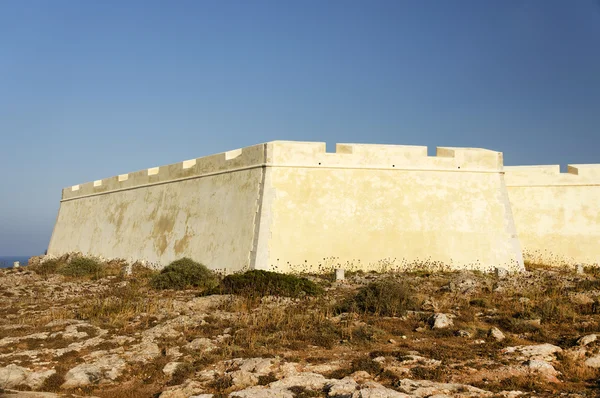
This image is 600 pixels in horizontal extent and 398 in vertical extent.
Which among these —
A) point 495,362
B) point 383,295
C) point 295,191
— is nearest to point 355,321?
point 383,295

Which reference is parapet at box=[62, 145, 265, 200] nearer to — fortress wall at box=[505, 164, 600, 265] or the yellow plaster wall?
the yellow plaster wall

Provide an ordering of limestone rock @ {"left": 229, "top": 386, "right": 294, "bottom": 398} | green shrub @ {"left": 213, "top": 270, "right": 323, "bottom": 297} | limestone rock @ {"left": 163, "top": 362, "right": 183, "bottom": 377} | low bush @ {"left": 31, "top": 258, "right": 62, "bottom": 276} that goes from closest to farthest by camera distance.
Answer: limestone rock @ {"left": 229, "top": 386, "right": 294, "bottom": 398}, limestone rock @ {"left": 163, "top": 362, "right": 183, "bottom": 377}, green shrub @ {"left": 213, "top": 270, "right": 323, "bottom": 297}, low bush @ {"left": 31, "top": 258, "right": 62, "bottom": 276}

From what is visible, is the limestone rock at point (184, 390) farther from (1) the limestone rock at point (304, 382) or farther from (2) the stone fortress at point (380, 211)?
(2) the stone fortress at point (380, 211)

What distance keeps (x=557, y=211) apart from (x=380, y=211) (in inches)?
276

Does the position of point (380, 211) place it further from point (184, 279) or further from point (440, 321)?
point (440, 321)

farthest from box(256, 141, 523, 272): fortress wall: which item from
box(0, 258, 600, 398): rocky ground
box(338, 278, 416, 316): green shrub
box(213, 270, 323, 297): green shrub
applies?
box(338, 278, 416, 316): green shrub

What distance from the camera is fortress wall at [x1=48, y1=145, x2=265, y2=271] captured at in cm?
1769

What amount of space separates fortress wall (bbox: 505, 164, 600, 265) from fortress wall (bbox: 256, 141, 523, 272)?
2228mm

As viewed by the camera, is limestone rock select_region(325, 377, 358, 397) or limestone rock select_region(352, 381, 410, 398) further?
limestone rock select_region(325, 377, 358, 397)

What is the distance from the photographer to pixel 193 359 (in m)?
8.70

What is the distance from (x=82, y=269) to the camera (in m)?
20.5

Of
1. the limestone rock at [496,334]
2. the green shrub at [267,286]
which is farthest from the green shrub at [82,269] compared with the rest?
the limestone rock at [496,334]

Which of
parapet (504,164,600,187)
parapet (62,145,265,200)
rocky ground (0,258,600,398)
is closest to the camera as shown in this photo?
rocky ground (0,258,600,398)

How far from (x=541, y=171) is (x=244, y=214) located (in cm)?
1086
